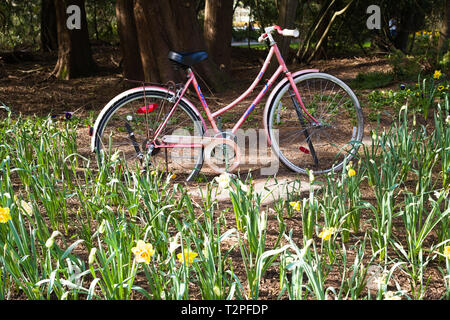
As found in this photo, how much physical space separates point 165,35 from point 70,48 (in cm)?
276

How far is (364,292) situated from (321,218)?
73cm

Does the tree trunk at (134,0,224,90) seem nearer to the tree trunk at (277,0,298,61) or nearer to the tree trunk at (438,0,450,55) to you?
the tree trunk at (277,0,298,61)

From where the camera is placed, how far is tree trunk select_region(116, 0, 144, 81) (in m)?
6.68

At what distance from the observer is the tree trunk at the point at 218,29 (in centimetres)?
718

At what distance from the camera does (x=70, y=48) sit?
819 cm

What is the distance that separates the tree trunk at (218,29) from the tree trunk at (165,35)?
773mm

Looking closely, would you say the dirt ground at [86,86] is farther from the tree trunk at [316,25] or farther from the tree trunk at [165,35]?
the tree trunk at [165,35]

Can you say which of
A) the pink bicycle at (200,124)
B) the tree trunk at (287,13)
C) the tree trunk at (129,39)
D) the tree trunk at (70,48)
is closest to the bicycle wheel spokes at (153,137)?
the pink bicycle at (200,124)

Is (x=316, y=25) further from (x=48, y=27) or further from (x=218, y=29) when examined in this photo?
(x=48, y=27)

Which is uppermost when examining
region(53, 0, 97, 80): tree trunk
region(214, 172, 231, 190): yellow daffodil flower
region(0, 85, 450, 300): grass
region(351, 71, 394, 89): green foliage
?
region(53, 0, 97, 80): tree trunk

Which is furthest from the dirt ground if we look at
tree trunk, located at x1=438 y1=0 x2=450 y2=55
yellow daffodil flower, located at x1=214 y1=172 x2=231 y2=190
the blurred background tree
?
yellow daffodil flower, located at x1=214 y1=172 x2=231 y2=190

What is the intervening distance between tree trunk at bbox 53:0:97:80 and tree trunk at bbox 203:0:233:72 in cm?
217

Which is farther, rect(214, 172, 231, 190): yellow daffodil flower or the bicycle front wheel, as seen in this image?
the bicycle front wheel
